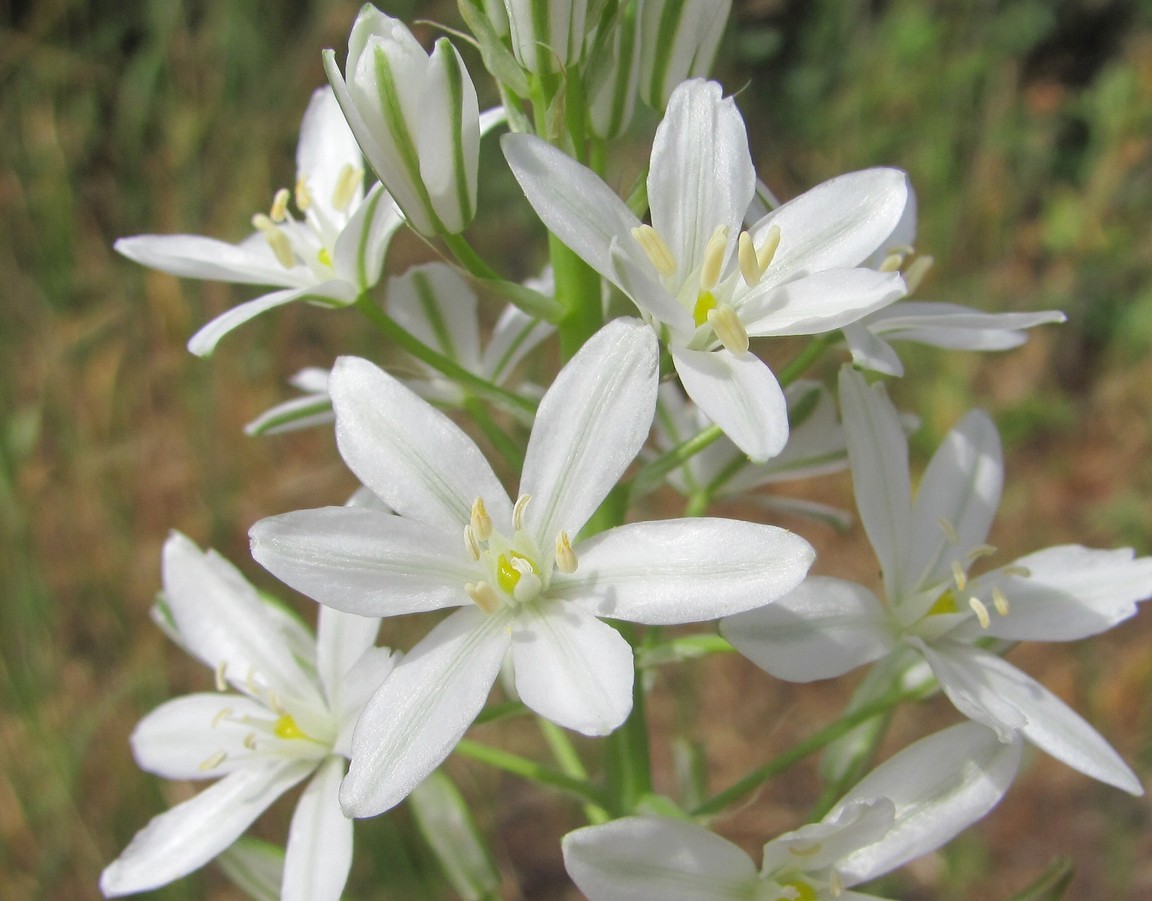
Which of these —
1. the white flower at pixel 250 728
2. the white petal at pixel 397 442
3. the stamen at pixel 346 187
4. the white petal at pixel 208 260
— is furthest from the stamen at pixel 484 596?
the stamen at pixel 346 187

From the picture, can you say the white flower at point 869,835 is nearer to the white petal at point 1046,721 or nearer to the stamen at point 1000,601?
the white petal at point 1046,721

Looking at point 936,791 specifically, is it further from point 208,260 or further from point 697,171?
point 208,260

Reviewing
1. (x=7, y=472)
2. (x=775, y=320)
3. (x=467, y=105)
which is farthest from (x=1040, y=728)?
(x=7, y=472)

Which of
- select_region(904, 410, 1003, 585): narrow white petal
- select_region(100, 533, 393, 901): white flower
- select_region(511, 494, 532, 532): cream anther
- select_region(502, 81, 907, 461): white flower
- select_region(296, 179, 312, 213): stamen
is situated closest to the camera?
select_region(502, 81, 907, 461): white flower

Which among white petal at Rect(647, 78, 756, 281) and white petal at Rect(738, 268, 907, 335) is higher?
white petal at Rect(647, 78, 756, 281)

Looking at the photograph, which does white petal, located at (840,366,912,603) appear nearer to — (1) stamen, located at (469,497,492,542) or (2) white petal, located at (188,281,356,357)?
(1) stamen, located at (469,497,492,542)

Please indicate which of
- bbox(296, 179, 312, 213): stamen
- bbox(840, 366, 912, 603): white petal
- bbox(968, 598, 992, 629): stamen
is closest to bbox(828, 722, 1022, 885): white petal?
bbox(968, 598, 992, 629): stamen

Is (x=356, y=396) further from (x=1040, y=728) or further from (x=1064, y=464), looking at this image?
(x=1064, y=464)

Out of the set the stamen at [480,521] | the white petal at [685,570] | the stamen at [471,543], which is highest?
the stamen at [480,521]
